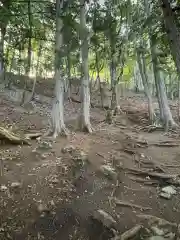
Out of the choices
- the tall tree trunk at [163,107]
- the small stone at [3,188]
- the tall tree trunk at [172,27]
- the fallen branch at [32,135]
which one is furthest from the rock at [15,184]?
the tall tree trunk at [163,107]

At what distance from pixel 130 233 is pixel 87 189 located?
1.59m

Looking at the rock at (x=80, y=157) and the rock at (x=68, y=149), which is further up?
the rock at (x=68, y=149)

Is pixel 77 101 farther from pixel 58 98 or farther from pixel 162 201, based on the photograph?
pixel 162 201

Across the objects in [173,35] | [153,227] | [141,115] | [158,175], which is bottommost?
[153,227]

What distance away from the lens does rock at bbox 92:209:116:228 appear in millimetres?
5309

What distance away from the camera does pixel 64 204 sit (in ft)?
18.9

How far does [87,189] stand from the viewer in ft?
20.9

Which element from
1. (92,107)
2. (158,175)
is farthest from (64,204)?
(92,107)

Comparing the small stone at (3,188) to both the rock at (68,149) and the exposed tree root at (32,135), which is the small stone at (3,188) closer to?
the rock at (68,149)

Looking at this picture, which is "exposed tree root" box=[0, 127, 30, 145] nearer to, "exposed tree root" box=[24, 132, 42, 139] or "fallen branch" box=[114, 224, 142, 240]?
"exposed tree root" box=[24, 132, 42, 139]

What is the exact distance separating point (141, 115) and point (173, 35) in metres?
11.2

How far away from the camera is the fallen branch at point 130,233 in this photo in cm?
494

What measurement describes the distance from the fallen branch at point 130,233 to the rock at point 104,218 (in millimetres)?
334

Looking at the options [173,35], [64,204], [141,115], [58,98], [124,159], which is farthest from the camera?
[141,115]
